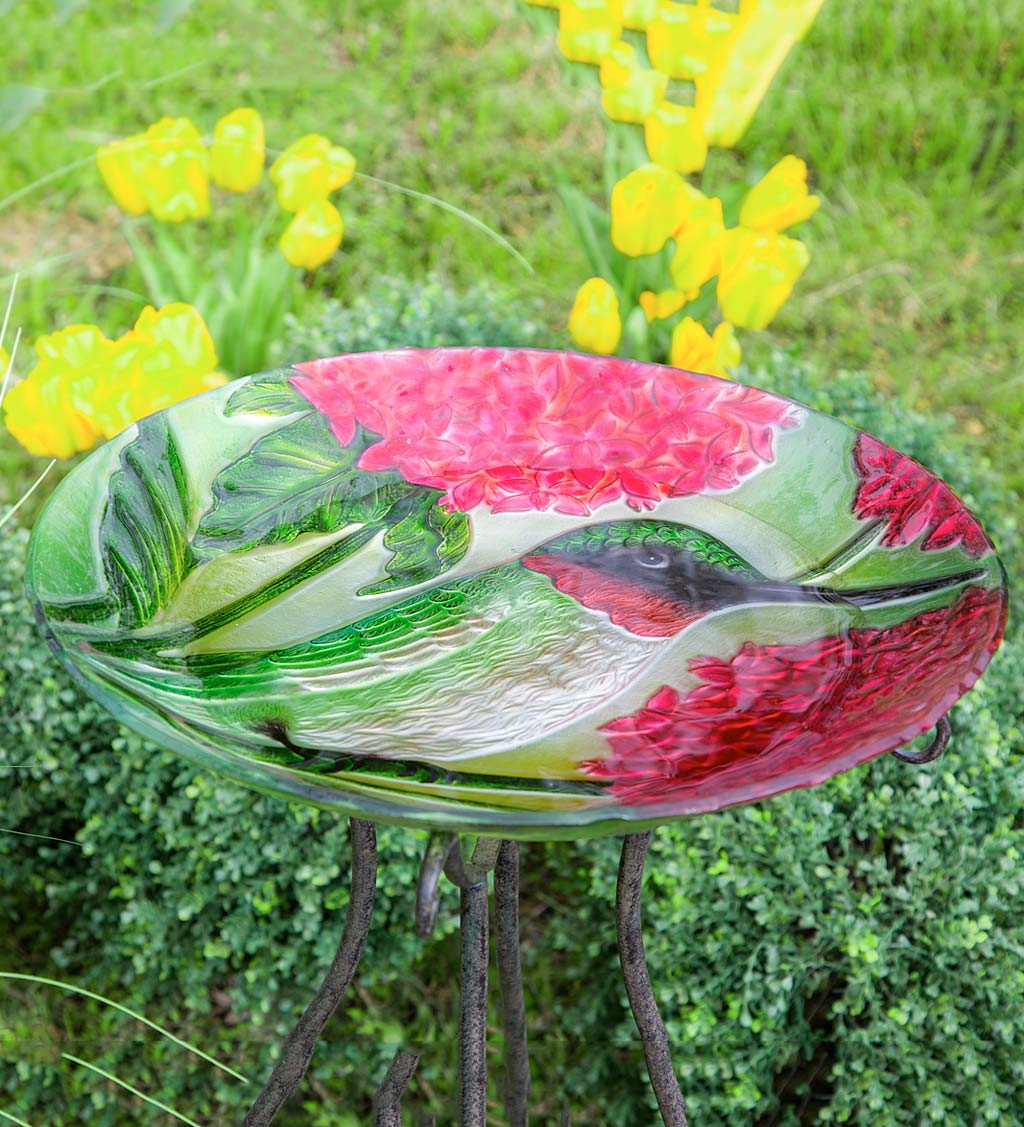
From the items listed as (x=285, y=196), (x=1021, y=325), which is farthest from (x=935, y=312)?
(x=285, y=196)

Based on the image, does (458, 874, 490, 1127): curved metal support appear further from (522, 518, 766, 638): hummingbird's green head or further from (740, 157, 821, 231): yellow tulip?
(740, 157, 821, 231): yellow tulip

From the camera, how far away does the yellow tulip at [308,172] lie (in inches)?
77.1

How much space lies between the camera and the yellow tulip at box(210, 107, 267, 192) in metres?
1.98

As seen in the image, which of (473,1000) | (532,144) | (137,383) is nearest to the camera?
(473,1000)

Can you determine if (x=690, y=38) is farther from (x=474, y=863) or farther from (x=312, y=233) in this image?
(x=474, y=863)

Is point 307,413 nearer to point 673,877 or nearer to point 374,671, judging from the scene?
point 374,671

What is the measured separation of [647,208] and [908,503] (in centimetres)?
105

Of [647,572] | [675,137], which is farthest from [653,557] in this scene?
[675,137]

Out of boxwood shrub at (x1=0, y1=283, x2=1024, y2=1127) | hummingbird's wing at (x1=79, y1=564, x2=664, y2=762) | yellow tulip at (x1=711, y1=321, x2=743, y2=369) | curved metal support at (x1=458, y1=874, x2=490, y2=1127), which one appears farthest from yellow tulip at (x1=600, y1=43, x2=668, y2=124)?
curved metal support at (x1=458, y1=874, x2=490, y2=1127)

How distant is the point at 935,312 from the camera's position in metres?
3.07

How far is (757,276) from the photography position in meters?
1.87

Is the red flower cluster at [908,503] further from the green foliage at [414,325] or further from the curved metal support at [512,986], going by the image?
the green foliage at [414,325]

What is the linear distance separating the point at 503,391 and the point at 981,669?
0.47 m

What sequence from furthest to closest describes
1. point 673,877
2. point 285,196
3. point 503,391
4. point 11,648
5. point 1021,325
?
point 1021,325, point 285,196, point 11,648, point 673,877, point 503,391
